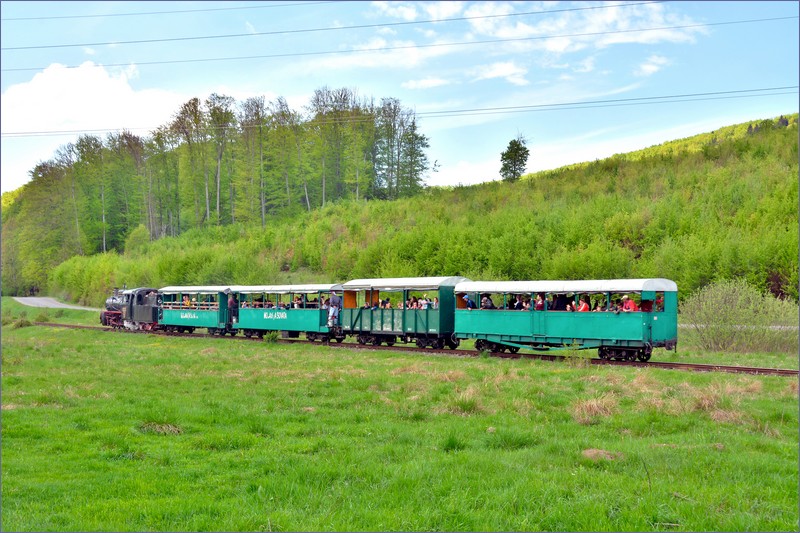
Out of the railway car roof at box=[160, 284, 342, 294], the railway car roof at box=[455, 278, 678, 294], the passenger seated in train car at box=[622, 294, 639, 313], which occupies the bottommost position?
the passenger seated in train car at box=[622, 294, 639, 313]

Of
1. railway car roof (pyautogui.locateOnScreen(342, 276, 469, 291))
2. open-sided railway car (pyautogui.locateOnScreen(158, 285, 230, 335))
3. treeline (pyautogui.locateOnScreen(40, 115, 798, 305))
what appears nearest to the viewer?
railway car roof (pyautogui.locateOnScreen(342, 276, 469, 291))

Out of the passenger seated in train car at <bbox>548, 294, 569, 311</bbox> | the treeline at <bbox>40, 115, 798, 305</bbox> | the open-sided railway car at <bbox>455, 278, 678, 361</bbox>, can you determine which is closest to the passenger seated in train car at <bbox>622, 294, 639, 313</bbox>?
the open-sided railway car at <bbox>455, 278, 678, 361</bbox>

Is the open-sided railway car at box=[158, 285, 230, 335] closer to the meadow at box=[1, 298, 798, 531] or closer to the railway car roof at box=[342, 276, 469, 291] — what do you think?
the railway car roof at box=[342, 276, 469, 291]

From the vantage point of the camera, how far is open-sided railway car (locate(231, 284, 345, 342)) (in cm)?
3425

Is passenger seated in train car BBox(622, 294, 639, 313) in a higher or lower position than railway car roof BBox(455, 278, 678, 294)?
lower

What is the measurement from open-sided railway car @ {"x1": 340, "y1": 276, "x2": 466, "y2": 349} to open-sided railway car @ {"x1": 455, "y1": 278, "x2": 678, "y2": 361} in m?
1.29

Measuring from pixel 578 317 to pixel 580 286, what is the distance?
1.14m

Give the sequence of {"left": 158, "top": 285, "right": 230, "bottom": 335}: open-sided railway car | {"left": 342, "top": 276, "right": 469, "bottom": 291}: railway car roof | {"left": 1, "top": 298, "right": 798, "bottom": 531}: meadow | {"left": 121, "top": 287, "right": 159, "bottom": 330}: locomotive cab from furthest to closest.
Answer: {"left": 121, "top": 287, "right": 159, "bottom": 330}: locomotive cab, {"left": 158, "top": 285, "right": 230, "bottom": 335}: open-sided railway car, {"left": 342, "top": 276, "right": 469, "bottom": 291}: railway car roof, {"left": 1, "top": 298, "right": 798, "bottom": 531}: meadow

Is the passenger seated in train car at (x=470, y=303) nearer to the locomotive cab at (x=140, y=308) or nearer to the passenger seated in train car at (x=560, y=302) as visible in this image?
the passenger seated in train car at (x=560, y=302)

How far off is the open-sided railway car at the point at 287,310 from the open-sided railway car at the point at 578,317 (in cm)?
851

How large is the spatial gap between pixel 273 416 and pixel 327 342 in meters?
20.6

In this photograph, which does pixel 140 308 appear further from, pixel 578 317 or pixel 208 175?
pixel 208 175

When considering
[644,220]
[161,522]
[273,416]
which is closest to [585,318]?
[273,416]

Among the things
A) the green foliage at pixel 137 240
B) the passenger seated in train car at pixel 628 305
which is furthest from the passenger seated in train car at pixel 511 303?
the green foliage at pixel 137 240
